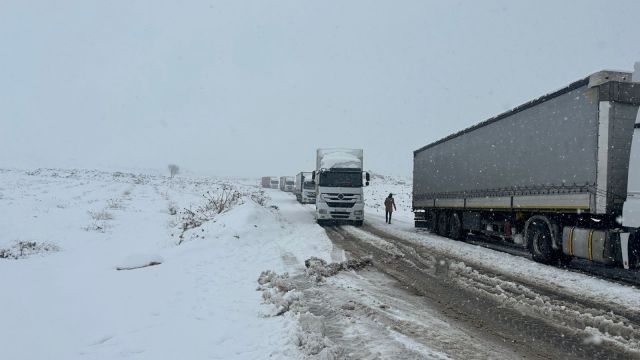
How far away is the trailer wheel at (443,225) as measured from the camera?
1772cm

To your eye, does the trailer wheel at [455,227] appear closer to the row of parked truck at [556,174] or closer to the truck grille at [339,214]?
the row of parked truck at [556,174]

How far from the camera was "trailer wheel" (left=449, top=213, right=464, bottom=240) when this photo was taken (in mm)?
16375

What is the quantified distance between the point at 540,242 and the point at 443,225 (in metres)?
7.02

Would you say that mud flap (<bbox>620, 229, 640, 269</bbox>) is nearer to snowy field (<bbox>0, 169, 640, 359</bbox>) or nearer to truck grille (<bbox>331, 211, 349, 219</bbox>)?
snowy field (<bbox>0, 169, 640, 359</bbox>)

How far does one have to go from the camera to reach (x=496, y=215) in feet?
45.4

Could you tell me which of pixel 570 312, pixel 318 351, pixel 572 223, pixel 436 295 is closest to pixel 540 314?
pixel 570 312

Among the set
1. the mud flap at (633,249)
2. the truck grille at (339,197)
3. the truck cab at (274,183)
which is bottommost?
the mud flap at (633,249)

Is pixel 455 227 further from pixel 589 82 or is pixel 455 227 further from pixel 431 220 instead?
pixel 589 82

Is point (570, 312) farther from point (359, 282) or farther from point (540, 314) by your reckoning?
point (359, 282)

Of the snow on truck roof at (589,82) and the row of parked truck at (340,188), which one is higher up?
the snow on truck roof at (589,82)

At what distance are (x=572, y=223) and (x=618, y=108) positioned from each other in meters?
2.77

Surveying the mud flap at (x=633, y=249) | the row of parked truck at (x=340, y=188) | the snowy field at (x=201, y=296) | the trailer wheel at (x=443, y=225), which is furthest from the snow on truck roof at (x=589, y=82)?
the row of parked truck at (x=340, y=188)

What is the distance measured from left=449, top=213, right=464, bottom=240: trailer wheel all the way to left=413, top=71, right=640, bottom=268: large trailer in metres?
0.71

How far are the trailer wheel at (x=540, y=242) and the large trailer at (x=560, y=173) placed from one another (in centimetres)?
2
